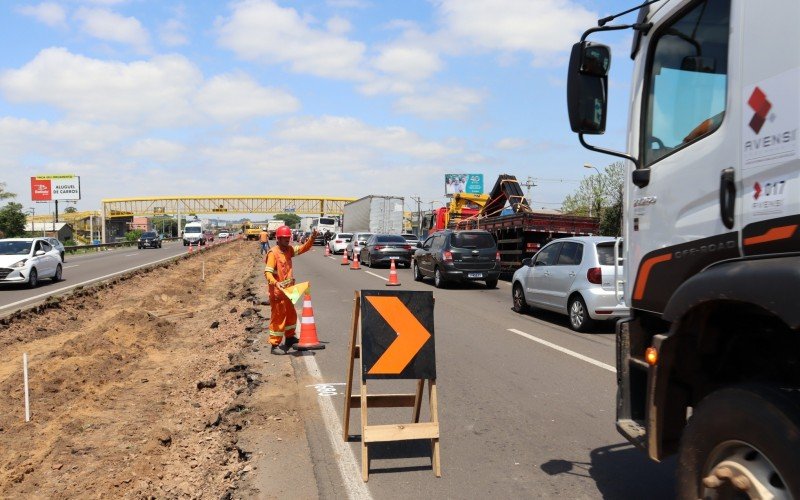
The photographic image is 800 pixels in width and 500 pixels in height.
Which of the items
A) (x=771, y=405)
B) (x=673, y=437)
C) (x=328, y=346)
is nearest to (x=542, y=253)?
(x=328, y=346)

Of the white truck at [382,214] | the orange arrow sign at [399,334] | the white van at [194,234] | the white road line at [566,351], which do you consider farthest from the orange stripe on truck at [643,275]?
the white van at [194,234]

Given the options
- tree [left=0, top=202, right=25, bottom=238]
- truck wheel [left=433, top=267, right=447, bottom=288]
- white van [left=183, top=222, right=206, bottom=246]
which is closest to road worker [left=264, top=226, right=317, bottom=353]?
truck wheel [left=433, top=267, right=447, bottom=288]

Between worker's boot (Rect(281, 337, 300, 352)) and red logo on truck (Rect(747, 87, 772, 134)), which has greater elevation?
red logo on truck (Rect(747, 87, 772, 134))

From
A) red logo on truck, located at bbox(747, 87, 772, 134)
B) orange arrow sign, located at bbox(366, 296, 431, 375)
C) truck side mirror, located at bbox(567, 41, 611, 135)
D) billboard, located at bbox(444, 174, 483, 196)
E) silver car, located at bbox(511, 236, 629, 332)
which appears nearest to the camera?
red logo on truck, located at bbox(747, 87, 772, 134)

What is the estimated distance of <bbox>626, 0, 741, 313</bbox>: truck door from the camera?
296 cm

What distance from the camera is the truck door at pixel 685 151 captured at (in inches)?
117

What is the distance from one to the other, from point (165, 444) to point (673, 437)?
406 centimetres

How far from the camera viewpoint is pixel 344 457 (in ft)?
16.6

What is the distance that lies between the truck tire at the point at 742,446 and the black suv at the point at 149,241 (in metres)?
64.5

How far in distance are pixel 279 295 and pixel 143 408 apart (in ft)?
8.73

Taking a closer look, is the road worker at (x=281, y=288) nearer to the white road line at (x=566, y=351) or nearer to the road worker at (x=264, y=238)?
the white road line at (x=566, y=351)

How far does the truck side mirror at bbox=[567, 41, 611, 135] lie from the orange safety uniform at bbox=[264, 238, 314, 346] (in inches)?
238

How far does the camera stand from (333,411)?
630 centimetres

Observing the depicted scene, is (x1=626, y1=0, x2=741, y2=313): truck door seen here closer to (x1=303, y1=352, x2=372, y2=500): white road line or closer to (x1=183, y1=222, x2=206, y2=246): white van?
(x1=303, y1=352, x2=372, y2=500): white road line
